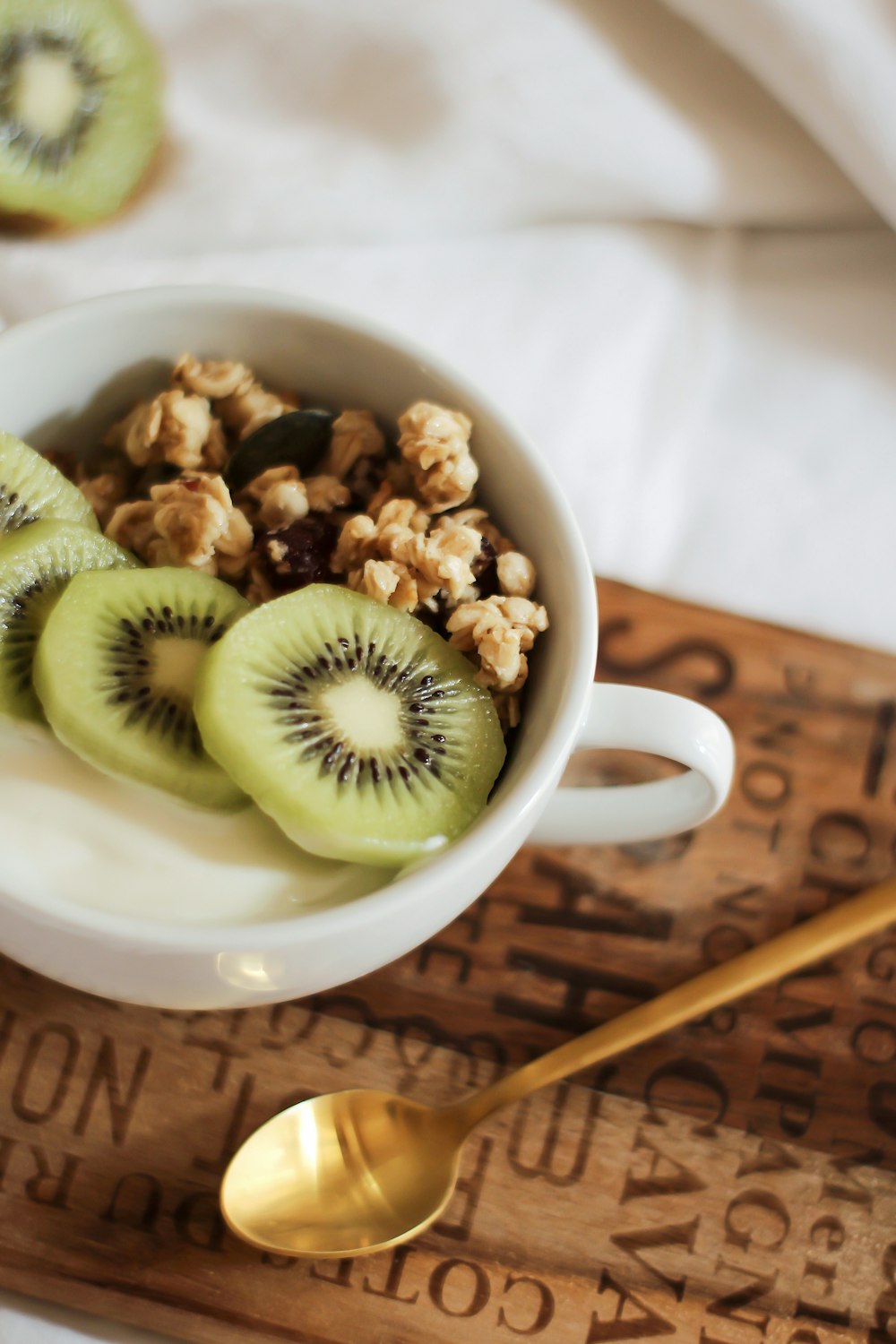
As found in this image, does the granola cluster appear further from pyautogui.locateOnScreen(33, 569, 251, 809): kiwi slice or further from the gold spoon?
the gold spoon

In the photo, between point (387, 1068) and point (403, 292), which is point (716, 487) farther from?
point (387, 1068)

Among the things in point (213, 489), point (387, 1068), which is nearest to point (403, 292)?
point (213, 489)

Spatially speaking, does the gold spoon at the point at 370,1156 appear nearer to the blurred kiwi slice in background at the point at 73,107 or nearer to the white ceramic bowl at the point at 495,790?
the white ceramic bowl at the point at 495,790

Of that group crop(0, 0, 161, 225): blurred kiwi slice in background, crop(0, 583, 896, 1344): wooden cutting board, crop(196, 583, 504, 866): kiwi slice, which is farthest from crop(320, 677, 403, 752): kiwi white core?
crop(0, 0, 161, 225): blurred kiwi slice in background

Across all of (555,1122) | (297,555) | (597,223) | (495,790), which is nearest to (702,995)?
(555,1122)

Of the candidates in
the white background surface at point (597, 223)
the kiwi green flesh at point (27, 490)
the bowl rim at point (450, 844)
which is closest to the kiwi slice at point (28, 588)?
the kiwi green flesh at point (27, 490)
